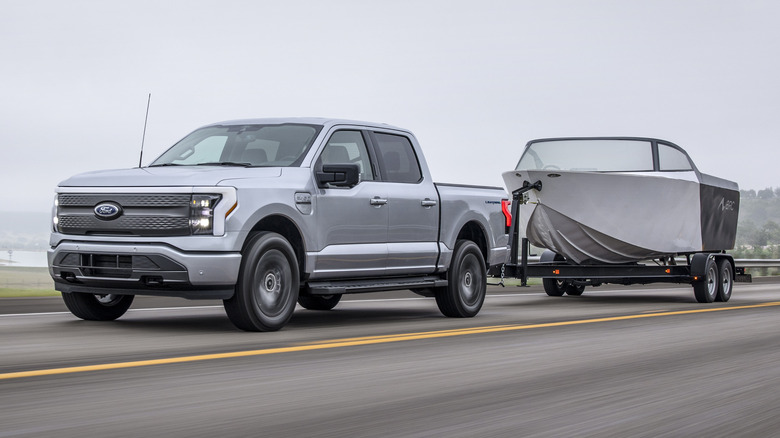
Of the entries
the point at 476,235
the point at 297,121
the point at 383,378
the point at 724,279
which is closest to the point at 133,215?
the point at 297,121

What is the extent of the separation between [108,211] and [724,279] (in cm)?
1158

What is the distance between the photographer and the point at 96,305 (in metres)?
10.3

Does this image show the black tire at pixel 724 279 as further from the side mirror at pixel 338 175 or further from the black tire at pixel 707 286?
the side mirror at pixel 338 175

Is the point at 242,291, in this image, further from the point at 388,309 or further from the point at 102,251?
the point at 388,309

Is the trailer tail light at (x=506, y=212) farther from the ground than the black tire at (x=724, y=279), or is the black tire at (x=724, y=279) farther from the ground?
the trailer tail light at (x=506, y=212)

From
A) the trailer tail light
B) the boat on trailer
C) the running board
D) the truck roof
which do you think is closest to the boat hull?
the boat on trailer

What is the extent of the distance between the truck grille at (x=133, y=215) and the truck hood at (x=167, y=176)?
0.39 ft

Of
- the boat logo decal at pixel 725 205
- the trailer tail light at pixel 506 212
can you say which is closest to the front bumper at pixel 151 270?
the trailer tail light at pixel 506 212

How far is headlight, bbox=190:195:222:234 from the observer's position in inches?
352

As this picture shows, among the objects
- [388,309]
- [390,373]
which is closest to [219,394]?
[390,373]

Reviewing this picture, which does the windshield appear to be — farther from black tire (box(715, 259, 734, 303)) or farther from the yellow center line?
black tire (box(715, 259, 734, 303))

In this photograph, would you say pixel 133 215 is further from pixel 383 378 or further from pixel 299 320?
pixel 383 378

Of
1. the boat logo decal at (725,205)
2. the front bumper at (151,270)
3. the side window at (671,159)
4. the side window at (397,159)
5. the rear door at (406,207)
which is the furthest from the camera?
the boat logo decal at (725,205)

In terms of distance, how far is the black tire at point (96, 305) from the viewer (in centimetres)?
1009
